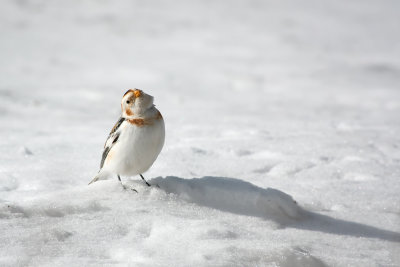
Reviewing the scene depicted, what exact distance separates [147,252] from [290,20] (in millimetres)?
11418

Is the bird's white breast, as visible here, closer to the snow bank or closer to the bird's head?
the bird's head

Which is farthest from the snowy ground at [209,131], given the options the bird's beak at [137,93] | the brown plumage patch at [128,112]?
the bird's beak at [137,93]

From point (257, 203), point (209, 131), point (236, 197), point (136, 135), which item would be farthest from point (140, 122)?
point (209, 131)

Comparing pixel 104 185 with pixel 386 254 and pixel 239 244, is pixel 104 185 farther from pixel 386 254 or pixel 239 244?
pixel 386 254

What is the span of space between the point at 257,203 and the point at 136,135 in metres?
0.94

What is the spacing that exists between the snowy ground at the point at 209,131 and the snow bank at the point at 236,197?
0.01 metres

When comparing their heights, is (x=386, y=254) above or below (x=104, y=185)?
below

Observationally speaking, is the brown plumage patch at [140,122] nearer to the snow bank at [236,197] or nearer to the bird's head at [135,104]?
the bird's head at [135,104]

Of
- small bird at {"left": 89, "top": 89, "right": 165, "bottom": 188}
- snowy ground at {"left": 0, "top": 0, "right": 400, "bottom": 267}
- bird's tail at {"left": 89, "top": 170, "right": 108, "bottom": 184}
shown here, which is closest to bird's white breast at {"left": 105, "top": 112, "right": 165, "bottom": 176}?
small bird at {"left": 89, "top": 89, "right": 165, "bottom": 188}

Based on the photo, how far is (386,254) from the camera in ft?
12.3

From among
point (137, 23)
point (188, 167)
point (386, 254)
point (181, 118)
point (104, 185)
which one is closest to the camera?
point (386, 254)

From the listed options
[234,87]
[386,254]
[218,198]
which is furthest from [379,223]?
[234,87]

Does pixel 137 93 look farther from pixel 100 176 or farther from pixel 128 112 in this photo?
pixel 100 176

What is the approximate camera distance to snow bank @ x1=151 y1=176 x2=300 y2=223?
4059mm
